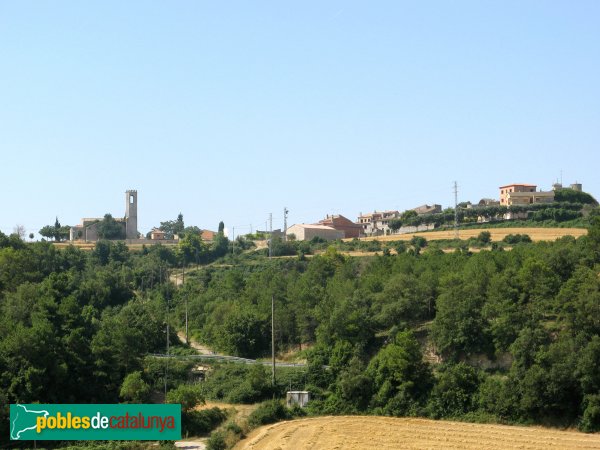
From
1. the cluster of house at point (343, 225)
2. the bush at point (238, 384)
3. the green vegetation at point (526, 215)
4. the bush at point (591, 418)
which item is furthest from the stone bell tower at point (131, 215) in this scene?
the bush at point (591, 418)

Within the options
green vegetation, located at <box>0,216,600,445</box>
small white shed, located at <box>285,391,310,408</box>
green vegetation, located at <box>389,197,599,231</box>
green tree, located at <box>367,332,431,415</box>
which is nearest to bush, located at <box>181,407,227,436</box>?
green vegetation, located at <box>0,216,600,445</box>

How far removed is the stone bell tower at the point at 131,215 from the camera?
371ft

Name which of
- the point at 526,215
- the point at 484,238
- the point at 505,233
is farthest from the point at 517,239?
the point at 526,215

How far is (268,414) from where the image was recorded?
41.2 m

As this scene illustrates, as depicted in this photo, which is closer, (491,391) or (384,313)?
(491,391)

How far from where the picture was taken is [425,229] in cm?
9681

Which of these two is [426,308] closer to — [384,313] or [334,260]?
[384,313]

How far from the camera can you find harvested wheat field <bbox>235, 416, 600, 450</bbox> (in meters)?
35.4

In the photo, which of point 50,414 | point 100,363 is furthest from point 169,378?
point 50,414

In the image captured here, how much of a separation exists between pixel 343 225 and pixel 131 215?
94.0 ft

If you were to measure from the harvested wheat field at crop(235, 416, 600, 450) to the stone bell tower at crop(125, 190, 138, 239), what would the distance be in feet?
248

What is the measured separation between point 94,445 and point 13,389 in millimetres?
6864

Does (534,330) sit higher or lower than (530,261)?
lower

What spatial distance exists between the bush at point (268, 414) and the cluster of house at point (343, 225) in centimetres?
5632
